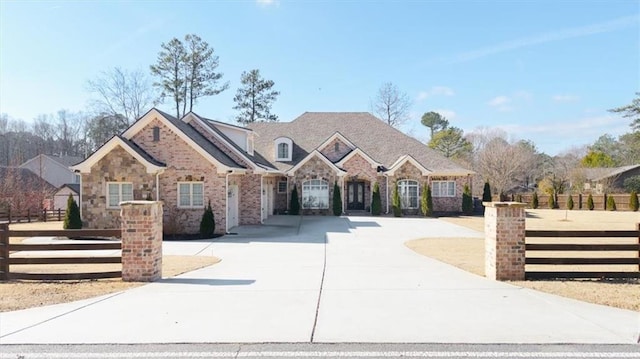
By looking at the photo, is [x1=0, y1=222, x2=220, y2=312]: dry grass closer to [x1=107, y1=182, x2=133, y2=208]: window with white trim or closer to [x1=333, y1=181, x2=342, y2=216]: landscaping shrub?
[x1=107, y1=182, x2=133, y2=208]: window with white trim

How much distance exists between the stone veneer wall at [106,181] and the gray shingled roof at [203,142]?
245 centimetres

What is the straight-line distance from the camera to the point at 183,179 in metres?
18.6

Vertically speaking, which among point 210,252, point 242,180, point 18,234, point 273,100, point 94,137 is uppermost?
point 273,100

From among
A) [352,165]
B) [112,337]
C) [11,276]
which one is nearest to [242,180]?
[352,165]

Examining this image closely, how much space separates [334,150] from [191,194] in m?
13.6

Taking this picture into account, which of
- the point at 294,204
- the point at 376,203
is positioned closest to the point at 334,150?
the point at 376,203

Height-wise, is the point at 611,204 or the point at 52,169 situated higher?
the point at 52,169

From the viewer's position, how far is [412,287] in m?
7.72

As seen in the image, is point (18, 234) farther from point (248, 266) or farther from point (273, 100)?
point (273, 100)

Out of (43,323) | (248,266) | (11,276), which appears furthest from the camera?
(248,266)

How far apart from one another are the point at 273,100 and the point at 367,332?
45.0m

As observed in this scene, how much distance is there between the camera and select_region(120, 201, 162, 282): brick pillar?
8.29 m

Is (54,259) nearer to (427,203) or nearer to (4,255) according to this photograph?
(4,255)

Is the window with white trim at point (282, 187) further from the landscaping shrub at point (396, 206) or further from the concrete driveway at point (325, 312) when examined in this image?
the concrete driveway at point (325, 312)
